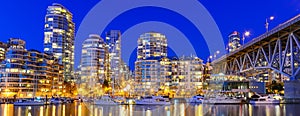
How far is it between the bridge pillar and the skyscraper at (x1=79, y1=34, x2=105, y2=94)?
222 feet

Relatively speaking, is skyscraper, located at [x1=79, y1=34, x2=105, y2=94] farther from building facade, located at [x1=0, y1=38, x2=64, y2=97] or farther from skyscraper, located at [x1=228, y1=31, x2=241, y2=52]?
skyscraper, located at [x1=228, y1=31, x2=241, y2=52]

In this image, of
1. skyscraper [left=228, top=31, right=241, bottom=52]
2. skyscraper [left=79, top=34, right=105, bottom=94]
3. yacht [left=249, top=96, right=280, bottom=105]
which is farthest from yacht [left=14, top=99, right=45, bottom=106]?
skyscraper [left=228, top=31, right=241, bottom=52]

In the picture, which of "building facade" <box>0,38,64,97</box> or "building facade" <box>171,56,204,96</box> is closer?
"building facade" <box>0,38,64,97</box>

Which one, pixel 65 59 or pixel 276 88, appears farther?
pixel 65 59

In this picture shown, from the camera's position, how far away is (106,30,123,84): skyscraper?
12294cm

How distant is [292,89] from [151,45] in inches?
3469

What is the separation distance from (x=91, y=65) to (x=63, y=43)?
28365mm

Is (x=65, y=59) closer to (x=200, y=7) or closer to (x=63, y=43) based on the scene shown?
(x=63, y=43)

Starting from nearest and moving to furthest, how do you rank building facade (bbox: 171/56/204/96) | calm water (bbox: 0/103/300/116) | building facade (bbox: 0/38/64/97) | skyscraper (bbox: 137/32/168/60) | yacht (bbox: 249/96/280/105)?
calm water (bbox: 0/103/300/116), yacht (bbox: 249/96/280/105), building facade (bbox: 0/38/64/97), building facade (bbox: 171/56/204/96), skyscraper (bbox: 137/32/168/60)

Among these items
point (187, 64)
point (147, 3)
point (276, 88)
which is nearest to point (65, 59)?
point (187, 64)

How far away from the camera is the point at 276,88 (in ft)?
246

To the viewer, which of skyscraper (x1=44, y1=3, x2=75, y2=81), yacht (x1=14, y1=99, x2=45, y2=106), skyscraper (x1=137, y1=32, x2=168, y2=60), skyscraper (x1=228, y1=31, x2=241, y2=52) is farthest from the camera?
skyscraper (x1=228, y1=31, x2=241, y2=52)

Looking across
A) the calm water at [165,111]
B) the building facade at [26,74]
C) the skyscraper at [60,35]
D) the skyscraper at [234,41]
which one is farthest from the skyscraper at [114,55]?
the calm water at [165,111]

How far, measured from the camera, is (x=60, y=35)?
5118 inches
